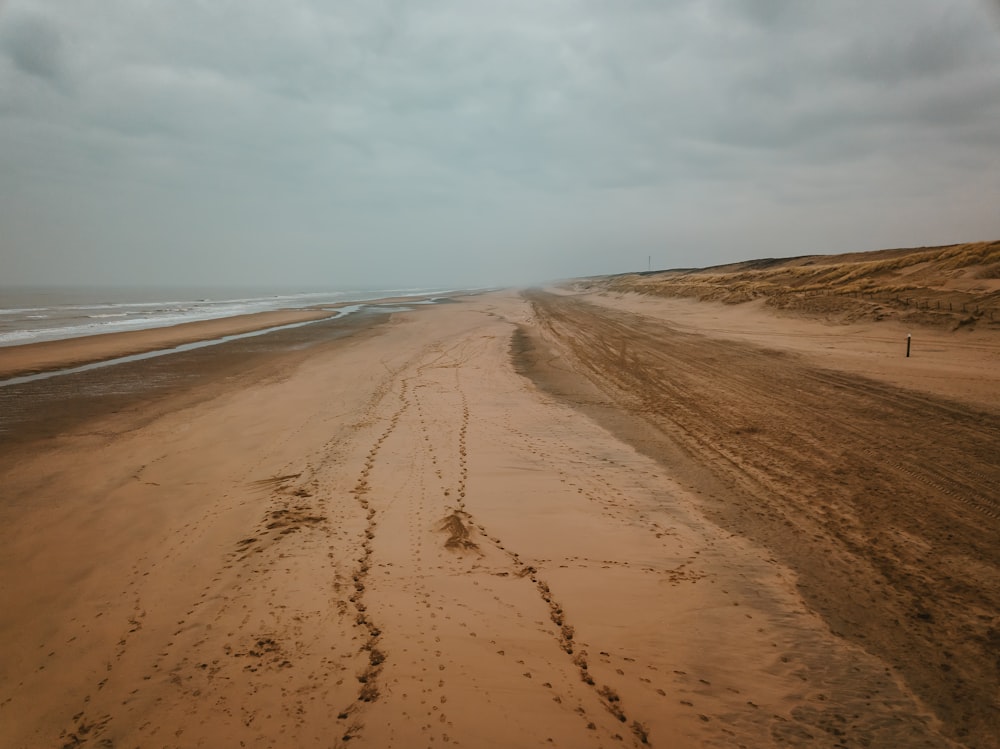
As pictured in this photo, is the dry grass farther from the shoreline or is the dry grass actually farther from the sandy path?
the shoreline

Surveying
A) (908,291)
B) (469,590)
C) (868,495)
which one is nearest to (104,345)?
(469,590)

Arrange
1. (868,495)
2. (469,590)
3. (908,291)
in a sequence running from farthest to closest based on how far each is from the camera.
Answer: (908,291), (868,495), (469,590)

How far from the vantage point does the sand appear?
2891mm

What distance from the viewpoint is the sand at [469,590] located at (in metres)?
2.89

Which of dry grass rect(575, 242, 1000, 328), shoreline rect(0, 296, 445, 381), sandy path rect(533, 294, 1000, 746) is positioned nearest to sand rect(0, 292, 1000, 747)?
sandy path rect(533, 294, 1000, 746)

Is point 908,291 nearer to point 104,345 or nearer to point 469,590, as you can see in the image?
point 469,590

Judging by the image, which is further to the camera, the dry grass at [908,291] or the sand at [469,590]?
the dry grass at [908,291]

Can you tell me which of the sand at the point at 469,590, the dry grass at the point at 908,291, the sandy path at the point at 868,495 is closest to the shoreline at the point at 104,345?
the sand at the point at 469,590

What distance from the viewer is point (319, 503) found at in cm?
580

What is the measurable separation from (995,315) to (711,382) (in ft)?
36.8

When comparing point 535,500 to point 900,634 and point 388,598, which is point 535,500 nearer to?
point 388,598

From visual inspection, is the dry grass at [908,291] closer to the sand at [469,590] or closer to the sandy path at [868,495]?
the sandy path at [868,495]

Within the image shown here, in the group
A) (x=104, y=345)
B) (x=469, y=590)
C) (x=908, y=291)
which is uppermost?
(x=908, y=291)

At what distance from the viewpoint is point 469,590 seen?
408cm
